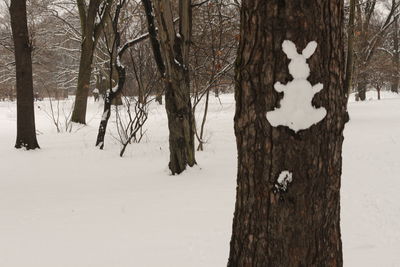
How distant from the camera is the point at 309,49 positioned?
1708 millimetres

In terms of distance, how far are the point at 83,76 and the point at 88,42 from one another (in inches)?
55.4

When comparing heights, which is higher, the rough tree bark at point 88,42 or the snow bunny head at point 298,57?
the rough tree bark at point 88,42

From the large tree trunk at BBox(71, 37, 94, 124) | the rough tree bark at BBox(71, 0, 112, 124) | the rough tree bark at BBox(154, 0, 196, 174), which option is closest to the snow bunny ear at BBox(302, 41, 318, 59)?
the rough tree bark at BBox(154, 0, 196, 174)

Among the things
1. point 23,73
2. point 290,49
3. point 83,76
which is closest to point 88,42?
point 83,76

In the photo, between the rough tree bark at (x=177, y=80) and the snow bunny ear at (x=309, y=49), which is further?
the rough tree bark at (x=177, y=80)

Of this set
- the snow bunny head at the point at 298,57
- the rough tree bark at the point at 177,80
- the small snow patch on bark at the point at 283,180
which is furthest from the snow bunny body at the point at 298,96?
the rough tree bark at the point at 177,80

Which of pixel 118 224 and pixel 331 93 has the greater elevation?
pixel 331 93

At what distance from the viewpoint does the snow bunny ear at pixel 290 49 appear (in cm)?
170

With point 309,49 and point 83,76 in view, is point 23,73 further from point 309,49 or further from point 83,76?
point 309,49

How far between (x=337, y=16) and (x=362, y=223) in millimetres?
2508

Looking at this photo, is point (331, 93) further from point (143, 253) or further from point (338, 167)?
point (143, 253)

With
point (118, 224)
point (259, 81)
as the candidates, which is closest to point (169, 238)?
point (118, 224)

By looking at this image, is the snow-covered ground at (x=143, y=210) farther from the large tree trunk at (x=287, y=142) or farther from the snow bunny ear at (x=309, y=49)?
the snow bunny ear at (x=309, y=49)

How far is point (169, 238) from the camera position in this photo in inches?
136
